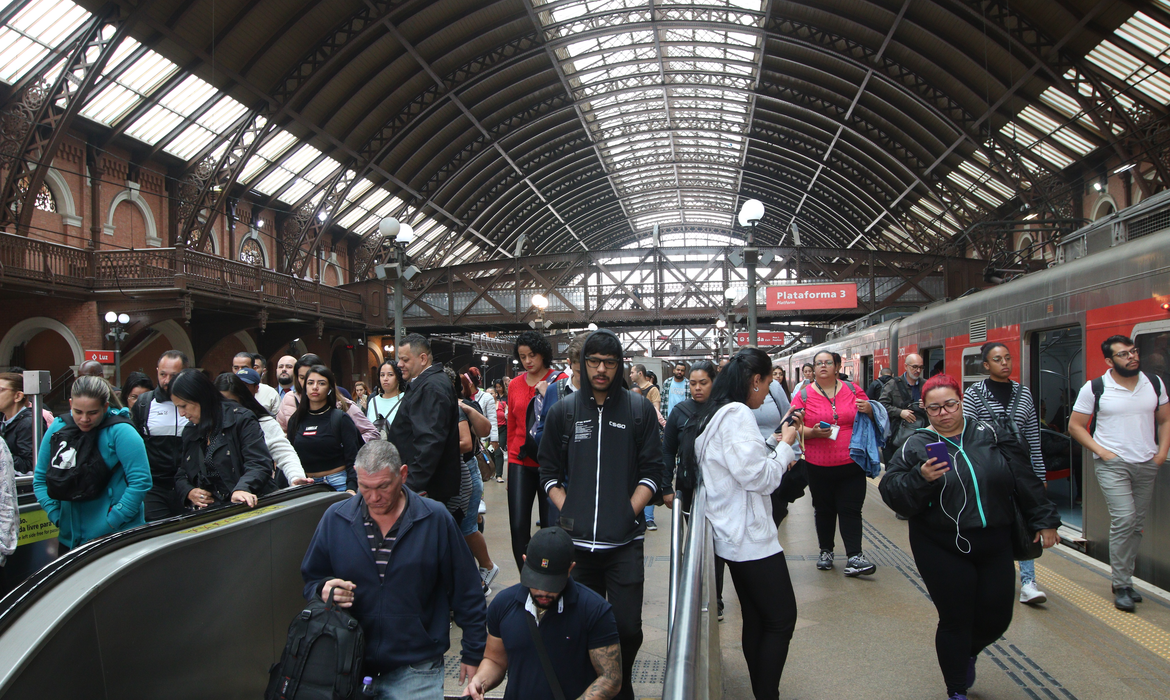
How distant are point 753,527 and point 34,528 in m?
4.93

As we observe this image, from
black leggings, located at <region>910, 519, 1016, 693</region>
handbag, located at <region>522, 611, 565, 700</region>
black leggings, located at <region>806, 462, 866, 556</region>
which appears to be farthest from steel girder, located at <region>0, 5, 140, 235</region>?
black leggings, located at <region>910, 519, 1016, 693</region>

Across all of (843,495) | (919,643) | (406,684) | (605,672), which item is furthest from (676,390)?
(406,684)

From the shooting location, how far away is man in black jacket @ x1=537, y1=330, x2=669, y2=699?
3523 mm

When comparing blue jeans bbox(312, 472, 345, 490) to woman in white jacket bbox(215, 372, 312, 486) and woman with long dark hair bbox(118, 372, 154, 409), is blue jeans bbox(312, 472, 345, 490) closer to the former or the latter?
woman in white jacket bbox(215, 372, 312, 486)

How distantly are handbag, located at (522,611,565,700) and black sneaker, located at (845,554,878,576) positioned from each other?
397 cm

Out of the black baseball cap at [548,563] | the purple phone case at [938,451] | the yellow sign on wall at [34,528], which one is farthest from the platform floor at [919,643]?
the yellow sign on wall at [34,528]

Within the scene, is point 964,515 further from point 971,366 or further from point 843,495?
point 971,366

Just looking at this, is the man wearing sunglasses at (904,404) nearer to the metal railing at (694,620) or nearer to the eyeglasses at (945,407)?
the eyeglasses at (945,407)

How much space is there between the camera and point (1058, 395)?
8.23m

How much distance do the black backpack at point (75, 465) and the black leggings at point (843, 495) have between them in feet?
16.1

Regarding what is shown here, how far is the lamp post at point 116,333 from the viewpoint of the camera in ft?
58.4

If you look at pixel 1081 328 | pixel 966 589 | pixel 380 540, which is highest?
pixel 1081 328

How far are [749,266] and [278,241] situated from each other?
76.2 feet

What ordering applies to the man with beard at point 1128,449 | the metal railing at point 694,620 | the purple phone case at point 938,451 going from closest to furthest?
the metal railing at point 694,620 → the purple phone case at point 938,451 → the man with beard at point 1128,449
